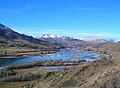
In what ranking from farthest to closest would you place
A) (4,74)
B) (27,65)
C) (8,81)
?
(27,65)
(4,74)
(8,81)

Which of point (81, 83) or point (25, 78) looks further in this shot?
point (25, 78)

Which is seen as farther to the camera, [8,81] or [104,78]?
[8,81]

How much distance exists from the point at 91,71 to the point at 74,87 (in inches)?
323

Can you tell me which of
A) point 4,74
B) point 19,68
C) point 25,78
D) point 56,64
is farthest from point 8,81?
point 56,64

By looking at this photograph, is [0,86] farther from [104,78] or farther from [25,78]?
[104,78]

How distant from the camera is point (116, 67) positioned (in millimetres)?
43344

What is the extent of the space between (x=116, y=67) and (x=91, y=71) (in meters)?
4.79

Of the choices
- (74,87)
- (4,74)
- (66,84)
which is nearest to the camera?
(74,87)

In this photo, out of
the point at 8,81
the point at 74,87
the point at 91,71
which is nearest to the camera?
the point at 74,87

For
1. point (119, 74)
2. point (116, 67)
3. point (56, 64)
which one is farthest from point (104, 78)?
point (56, 64)

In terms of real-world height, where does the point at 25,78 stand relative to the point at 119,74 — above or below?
below

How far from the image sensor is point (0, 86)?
67.6m

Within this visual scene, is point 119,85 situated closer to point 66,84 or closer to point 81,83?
point 81,83

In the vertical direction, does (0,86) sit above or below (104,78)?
below
